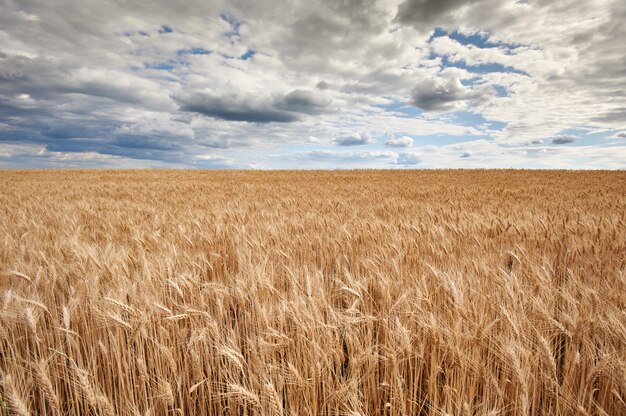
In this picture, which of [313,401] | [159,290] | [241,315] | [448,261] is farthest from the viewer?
[448,261]

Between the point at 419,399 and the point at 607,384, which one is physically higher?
the point at 607,384

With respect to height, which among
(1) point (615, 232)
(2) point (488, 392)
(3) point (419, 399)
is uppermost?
(1) point (615, 232)

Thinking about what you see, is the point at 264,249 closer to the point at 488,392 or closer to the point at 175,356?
the point at 175,356

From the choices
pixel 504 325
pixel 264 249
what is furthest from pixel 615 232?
pixel 264 249

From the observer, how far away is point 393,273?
2412mm

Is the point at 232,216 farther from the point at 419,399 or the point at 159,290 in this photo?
the point at 419,399

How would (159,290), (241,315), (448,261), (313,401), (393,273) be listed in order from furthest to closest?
(448,261)
(393,273)
(159,290)
(241,315)
(313,401)

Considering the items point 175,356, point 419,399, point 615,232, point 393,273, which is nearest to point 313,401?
point 419,399

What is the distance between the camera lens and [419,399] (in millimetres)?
1436

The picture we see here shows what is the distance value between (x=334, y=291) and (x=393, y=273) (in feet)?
1.58

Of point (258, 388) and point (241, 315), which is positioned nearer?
point (258, 388)

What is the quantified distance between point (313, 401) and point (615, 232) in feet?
14.9

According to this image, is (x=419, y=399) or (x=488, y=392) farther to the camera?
(x=419, y=399)

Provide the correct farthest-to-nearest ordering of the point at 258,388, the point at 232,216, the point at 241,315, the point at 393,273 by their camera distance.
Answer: the point at 232,216
the point at 393,273
the point at 241,315
the point at 258,388
